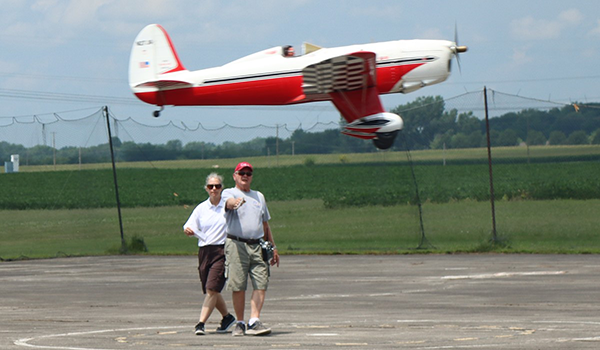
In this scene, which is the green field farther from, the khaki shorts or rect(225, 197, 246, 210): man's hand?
rect(225, 197, 246, 210): man's hand

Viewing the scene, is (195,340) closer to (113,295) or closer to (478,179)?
(113,295)

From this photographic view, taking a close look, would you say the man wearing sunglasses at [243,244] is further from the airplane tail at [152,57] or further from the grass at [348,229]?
the grass at [348,229]

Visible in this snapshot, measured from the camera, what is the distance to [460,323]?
400 inches

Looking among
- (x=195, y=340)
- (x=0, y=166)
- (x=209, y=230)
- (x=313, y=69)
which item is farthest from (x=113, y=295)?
(x=0, y=166)

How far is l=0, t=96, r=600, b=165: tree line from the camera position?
23828 millimetres

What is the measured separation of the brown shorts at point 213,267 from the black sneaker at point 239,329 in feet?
1.82

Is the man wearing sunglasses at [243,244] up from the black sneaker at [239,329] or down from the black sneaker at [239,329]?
up

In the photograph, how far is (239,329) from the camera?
973cm

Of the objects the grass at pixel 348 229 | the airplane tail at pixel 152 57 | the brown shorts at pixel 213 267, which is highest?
the airplane tail at pixel 152 57

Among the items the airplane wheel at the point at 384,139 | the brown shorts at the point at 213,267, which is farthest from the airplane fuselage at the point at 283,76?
the brown shorts at the point at 213,267

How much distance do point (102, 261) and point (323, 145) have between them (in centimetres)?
704

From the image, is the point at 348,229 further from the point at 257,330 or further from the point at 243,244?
the point at 257,330

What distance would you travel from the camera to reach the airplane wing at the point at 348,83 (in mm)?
19359

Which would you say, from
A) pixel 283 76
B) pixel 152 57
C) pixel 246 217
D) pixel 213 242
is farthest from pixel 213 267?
pixel 152 57
